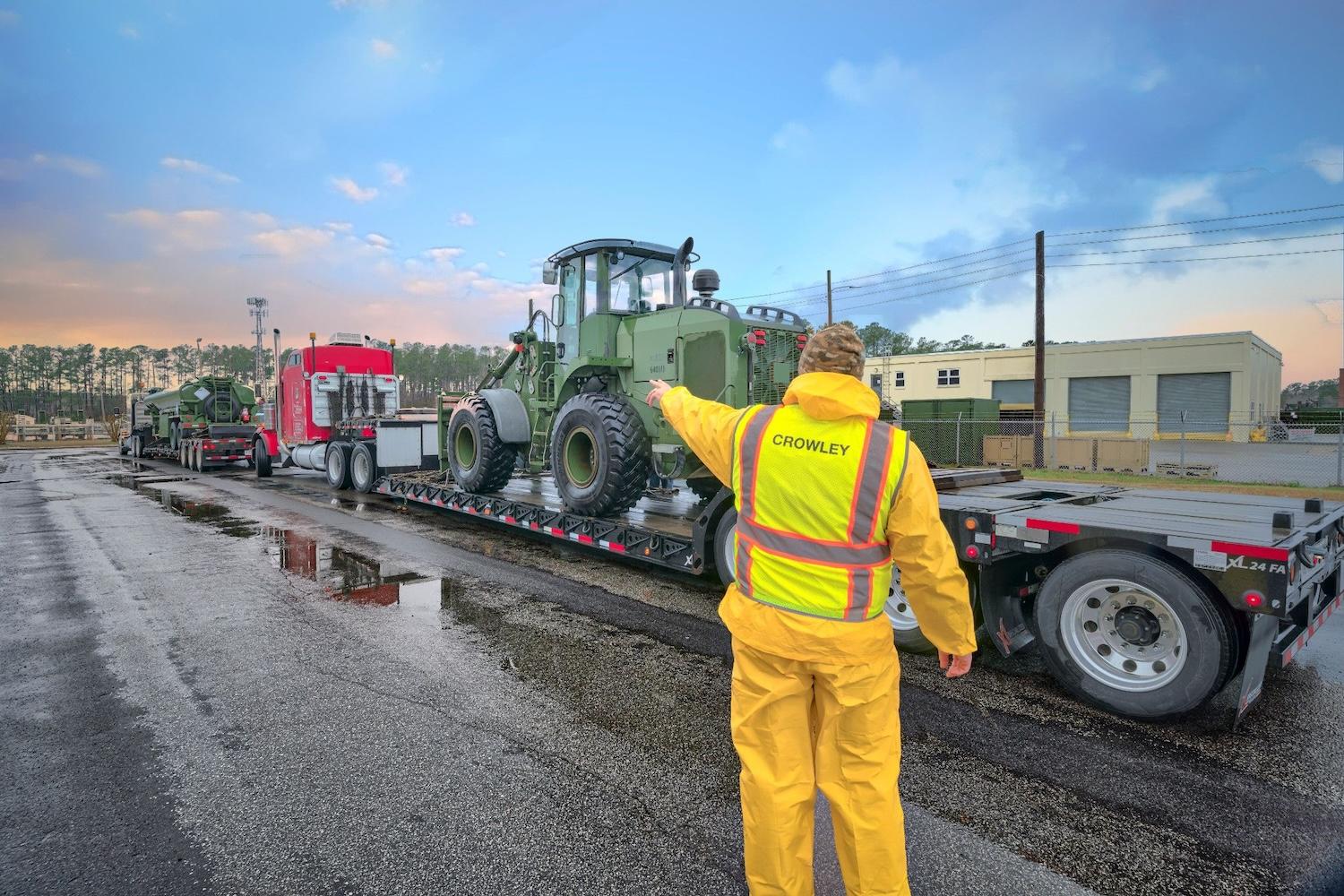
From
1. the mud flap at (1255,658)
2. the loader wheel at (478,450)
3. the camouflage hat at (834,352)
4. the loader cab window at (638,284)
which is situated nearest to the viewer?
the camouflage hat at (834,352)

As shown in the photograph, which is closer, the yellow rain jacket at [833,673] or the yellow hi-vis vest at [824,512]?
the yellow rain jacket at [833,673]

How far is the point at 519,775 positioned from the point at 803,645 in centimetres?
178

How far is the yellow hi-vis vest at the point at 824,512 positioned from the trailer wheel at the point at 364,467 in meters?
12.6

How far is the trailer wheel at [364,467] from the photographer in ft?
→ 45.2

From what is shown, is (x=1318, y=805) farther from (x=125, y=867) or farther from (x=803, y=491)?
(x=125, y=867)

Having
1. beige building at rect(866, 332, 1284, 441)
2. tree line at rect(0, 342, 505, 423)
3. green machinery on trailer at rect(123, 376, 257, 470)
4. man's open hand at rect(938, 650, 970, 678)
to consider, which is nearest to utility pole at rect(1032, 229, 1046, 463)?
beige building at rect(866, 332, 1284, 441)

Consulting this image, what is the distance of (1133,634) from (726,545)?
→ 3009 mm

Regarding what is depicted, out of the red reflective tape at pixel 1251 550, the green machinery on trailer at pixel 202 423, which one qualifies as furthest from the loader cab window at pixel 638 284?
the green machinery on trailer at pixel 202 423

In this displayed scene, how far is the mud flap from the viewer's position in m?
3.55

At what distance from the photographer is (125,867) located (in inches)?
105

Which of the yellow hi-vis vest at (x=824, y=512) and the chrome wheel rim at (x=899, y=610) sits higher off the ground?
the yellow hi-vis vest at (x=824, y=512)

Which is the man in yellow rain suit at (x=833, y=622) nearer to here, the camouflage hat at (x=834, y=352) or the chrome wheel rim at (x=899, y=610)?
the camouflage hat at (x=834, y=352)

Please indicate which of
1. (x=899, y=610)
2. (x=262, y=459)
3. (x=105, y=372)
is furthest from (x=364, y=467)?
(x=105, y=372)

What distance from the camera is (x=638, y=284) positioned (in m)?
8.64
